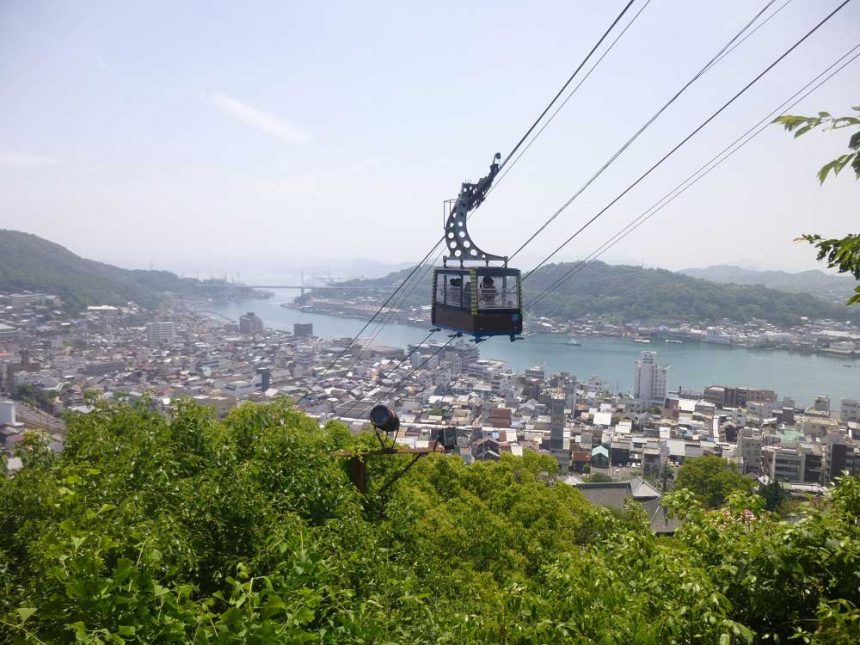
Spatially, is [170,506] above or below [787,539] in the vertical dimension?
below

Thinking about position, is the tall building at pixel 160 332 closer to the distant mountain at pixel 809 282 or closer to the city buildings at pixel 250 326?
the city buildings at pixel 250 326

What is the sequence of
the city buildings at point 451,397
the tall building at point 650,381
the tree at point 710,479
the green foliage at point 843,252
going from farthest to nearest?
the tall building at point 650,381, the city buildings at point 451,397, the tree at point 710,479, the green foliage at point 843,252

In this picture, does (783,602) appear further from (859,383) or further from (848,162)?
(859,383)

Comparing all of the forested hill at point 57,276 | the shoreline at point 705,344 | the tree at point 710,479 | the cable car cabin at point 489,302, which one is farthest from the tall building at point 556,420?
the forested hill at point 57,276

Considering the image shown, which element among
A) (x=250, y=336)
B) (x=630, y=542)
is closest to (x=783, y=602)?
(x=630, y=542)

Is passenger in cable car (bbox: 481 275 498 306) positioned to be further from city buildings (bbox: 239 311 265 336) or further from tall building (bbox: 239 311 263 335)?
tall building (bbox: 239 311 263 335)

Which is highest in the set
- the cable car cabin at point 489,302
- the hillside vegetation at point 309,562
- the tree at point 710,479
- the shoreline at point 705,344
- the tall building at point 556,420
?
the cable car cabin at point 489,302
